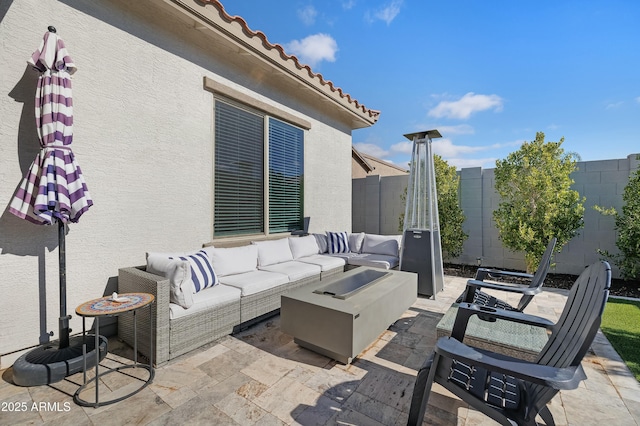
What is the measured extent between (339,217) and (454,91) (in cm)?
425

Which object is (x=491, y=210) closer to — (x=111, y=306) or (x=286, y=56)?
(x=286, y=56)

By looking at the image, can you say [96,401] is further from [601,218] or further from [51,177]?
[601,218]

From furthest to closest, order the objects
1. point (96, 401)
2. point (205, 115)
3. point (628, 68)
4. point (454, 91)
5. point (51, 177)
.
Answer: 1. point (454, 91)
2. point (628, 68)
3. point (205, 115)
4. point (51, 177)
5. point (96, 401)

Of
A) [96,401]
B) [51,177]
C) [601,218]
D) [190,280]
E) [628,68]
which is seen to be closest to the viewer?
[96,401]

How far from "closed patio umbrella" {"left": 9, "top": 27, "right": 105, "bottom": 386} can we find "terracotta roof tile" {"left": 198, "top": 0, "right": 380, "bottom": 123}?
1976mm

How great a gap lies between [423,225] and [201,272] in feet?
13.4

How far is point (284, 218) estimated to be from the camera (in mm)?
5832

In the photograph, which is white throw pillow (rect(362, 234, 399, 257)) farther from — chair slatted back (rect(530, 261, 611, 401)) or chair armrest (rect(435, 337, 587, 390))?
chair armrest (rect(435, 337, 587, 390))

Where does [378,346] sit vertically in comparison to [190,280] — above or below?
below

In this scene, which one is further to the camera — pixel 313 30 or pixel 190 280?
pixel 313 30

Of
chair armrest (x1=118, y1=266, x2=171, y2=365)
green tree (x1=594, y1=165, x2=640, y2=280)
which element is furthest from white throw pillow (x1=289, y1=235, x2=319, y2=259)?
green tree (x1=594, y1=165, x2=640, y2=280)

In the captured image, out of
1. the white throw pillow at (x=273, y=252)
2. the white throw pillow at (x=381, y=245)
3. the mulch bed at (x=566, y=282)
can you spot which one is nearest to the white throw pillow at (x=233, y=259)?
the white throw pillow at (x=273, y=252)

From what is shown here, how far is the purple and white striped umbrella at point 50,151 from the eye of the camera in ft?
8.32

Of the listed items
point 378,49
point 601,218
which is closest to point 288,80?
point 378,49
